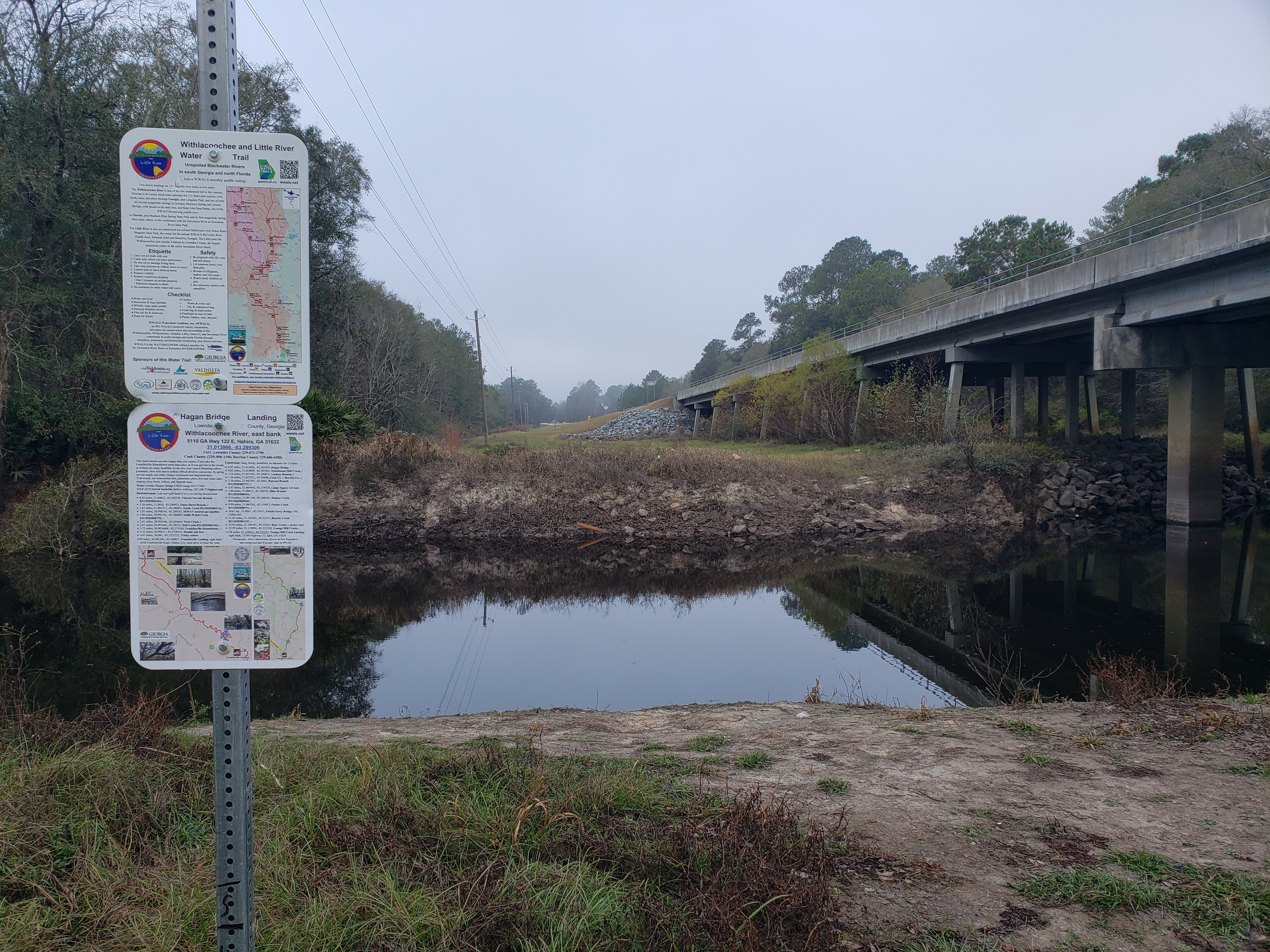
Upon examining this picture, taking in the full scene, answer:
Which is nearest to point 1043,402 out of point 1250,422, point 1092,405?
point 1092,405

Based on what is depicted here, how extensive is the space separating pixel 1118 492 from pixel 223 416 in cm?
3212

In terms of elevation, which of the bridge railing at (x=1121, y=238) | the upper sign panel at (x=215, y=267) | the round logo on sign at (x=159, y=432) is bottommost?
the round logo on sign at (x=159, y=432)

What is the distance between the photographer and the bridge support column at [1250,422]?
30344 mm

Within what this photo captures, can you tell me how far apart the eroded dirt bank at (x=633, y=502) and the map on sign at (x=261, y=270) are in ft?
72.7

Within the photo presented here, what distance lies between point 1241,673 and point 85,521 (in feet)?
82.4

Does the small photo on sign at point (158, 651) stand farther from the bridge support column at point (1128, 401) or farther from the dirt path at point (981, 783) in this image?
the bridge support column at point (1128, 401)

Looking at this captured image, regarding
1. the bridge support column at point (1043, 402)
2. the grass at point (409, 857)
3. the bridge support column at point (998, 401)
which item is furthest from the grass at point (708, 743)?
the bridge support column at point (1043, 402)

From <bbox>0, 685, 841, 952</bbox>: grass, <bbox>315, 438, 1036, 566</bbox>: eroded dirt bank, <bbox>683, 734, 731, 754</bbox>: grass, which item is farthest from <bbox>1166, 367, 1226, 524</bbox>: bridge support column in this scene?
<bbox>0, 685, 841, 952</bbox>: grass

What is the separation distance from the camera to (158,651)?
2.39m

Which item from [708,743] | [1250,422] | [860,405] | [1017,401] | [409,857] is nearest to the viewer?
[409,857]

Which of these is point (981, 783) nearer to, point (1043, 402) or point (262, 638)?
point (262, 638)

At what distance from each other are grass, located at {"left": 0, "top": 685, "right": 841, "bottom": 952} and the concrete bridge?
71.9 ft

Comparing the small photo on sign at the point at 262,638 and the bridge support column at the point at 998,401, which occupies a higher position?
the bridge support column at the point at 998,401

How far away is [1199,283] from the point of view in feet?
69.2
